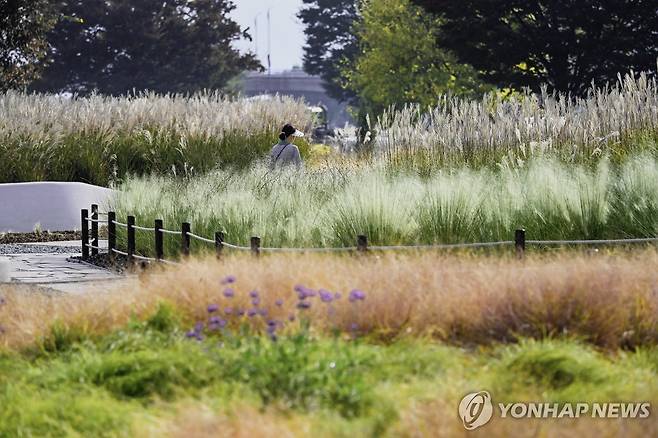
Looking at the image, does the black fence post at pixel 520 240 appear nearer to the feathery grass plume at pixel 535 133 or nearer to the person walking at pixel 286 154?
the feathery grass plume at pixel 535 133

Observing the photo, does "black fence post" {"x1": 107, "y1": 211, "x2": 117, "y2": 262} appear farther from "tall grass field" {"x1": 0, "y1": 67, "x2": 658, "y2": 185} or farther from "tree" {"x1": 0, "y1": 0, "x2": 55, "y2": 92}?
"tree" {"x1": 0, "y1": 0, "x2": 55, "y2": 92}

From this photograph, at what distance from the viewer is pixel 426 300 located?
24.6 feet

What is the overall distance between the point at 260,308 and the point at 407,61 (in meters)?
39.4

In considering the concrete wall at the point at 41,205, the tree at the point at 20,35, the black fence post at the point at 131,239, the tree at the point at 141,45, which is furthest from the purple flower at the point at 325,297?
the tree at the point at 141,45

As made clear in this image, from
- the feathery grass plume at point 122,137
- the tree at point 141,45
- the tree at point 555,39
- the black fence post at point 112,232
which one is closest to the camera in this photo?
the black fence post at point 112,232

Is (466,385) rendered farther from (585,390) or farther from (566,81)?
(566,81)

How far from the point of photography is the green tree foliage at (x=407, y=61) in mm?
45500

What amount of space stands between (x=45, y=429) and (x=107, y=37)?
58.5 metres

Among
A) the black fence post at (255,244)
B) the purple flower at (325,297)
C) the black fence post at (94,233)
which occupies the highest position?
the purple flower at (325,297)

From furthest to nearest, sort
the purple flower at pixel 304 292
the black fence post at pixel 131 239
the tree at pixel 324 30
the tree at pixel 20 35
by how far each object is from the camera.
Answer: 1. the tree at pixel 324 30
2. the tree at pixel 20 35
3. the black fence post at pixel 131 239
4. the purple flower at pixel 304 292

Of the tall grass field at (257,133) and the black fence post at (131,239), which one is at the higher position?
the tall grass field at (257,133)

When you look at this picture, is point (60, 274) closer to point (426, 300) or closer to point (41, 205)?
point (41, 205)

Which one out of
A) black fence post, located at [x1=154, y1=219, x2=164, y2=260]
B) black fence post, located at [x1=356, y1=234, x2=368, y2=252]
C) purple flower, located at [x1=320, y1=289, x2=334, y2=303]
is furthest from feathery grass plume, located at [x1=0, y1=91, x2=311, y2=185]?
purple flower, located at [x1=320, y1=289, x2=334, y2=303]

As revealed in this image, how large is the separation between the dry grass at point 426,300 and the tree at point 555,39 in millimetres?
26988
